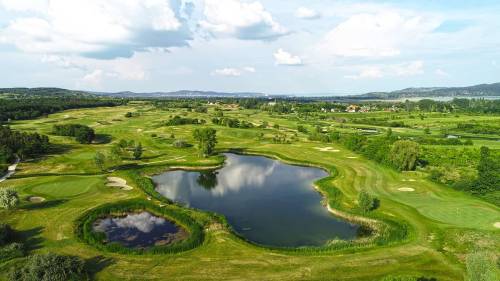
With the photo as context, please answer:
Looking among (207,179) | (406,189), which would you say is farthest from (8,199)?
(406,189)

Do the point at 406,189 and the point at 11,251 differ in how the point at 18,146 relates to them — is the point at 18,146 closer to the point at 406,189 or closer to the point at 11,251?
the point at 11,251

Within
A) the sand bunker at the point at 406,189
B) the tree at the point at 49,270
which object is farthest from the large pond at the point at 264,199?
the tree at the point at 49,270

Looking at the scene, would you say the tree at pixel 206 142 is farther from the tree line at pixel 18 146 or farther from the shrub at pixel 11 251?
the shrub at pixel 11 251

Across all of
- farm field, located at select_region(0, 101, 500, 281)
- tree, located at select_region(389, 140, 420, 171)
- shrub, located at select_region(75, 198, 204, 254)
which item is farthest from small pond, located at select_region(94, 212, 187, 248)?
tree, located at select_region(389, 140, 420, 171)

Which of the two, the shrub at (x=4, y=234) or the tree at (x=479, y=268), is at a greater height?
the tree at (x=479, y=268)

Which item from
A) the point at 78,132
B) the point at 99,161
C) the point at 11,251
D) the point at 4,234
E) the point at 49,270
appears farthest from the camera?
the point at 78,132

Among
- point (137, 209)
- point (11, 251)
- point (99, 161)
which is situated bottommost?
point (137, 209)
